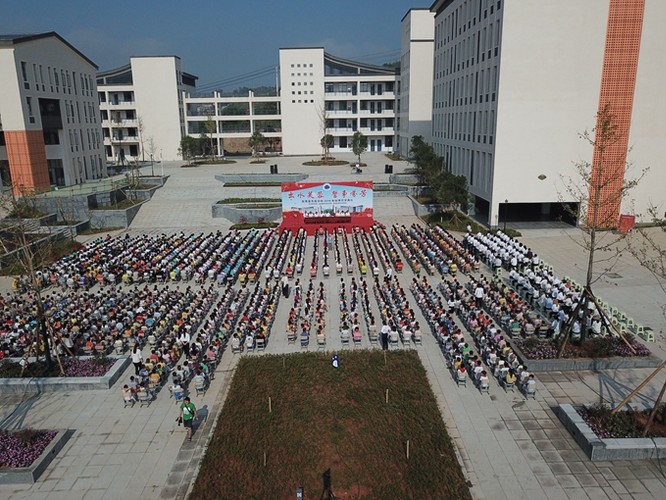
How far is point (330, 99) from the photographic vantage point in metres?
61.8

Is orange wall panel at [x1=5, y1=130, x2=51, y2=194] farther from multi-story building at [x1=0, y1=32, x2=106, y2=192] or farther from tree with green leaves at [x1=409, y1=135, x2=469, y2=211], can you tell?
tree with green leaves at [x1=409, y1=135, x2=469, y2=211]

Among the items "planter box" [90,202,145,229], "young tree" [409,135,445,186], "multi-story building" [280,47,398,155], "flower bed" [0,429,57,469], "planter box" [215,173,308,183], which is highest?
"multi-story building" [280,47,398,155]

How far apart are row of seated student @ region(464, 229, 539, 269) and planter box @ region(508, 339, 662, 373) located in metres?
7.90

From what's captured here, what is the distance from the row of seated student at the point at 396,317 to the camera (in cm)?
1473

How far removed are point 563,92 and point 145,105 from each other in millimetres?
47420

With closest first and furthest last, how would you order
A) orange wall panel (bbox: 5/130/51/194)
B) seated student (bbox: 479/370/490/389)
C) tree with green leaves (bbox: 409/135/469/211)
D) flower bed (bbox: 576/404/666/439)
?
flower bed (bbox: 576/404/666/439) → seated student (bbox: 479/370/490/389) → tree with green leaves (bbox: 409/135/469/211) → orange wall panel (bbox: 5/130/51/194)

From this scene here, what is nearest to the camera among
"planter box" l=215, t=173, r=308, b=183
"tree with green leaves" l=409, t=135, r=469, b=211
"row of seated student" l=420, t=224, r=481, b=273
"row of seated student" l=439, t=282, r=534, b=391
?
"row of seated student" l=439, t=282, r=534, b=391

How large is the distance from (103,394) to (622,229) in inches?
1025

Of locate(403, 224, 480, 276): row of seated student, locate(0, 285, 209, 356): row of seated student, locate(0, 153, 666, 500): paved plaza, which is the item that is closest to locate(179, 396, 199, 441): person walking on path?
locate(0, 153, 666, 500): paved plaza

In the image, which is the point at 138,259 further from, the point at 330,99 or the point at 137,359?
the point at 330,99

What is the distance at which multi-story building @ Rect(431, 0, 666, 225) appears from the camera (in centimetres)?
2550

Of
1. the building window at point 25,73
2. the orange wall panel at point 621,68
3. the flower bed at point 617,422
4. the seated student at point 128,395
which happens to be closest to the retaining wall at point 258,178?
the building window at point 25,73

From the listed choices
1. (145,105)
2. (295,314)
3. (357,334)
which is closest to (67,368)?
(295,314)

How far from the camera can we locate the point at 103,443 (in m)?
10.8
